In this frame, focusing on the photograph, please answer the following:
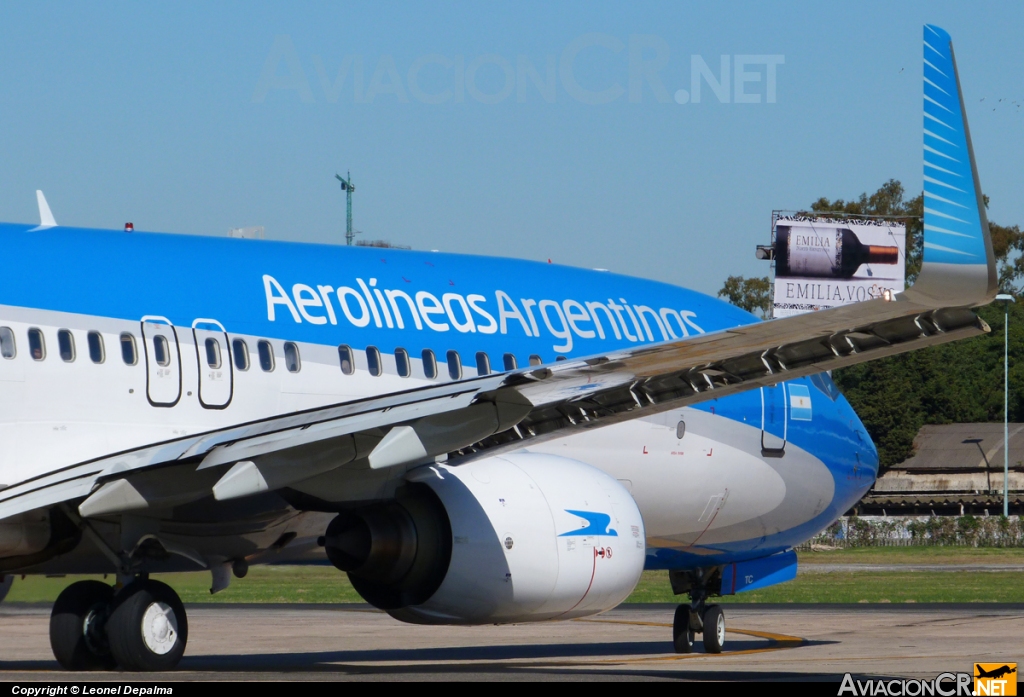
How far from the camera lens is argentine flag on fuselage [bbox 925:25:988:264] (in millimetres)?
7906

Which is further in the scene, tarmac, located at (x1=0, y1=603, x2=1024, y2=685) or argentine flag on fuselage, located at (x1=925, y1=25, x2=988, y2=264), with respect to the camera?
tarmac, located at (x1=0, y1=603, x2=1024, y2=685)

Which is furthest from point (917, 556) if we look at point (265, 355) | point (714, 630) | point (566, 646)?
point (265, 355)

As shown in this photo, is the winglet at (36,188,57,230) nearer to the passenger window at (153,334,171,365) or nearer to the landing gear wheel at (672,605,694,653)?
the passenger window at (153,334,171,365)

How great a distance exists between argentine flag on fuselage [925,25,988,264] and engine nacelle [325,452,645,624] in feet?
15.4

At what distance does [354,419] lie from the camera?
33.2 ft

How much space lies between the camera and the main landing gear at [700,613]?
53.3ft

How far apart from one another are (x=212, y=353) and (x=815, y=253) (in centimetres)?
6739

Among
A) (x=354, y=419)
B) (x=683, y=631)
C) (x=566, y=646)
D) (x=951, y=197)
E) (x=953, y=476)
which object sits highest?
(x=951, y=197)

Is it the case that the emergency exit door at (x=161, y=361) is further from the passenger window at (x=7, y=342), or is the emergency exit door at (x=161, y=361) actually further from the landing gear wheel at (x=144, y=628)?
the landing gear wheel at (x=144, y=628)

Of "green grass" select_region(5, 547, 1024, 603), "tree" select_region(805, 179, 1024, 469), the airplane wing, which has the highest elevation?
"tree" select_region(805, 179, 1024, 469)

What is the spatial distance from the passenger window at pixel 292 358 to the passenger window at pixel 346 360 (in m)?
0.40

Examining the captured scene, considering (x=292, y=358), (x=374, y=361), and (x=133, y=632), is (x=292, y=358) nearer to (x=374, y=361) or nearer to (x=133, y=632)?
(x=374, y=361)

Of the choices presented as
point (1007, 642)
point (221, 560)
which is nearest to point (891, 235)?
point (1007, 642)

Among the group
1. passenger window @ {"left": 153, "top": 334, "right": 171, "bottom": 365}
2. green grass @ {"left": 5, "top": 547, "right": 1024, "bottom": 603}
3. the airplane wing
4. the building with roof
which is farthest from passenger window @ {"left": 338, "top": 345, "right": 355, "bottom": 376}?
the building with roof
